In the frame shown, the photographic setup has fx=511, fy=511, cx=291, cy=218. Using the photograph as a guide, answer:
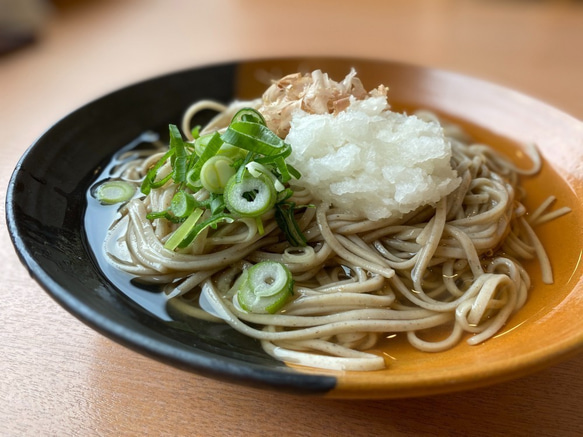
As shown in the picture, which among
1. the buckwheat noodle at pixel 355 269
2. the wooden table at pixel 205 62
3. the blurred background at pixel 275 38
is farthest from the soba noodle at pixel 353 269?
the blurred background at pixel 275 38

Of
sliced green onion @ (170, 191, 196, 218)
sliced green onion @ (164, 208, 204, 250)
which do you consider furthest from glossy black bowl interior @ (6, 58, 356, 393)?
sliced green onion @ (170, 191, 196, 218)

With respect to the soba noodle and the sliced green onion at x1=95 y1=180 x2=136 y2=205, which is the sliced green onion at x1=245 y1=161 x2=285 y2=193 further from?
the sliced green onion at x1=95 y1=180 x2=136 y2=205

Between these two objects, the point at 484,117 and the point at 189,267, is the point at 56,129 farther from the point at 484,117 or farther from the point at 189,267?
the point at 484,117

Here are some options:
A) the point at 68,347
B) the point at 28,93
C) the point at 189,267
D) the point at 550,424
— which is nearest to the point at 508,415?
the point at 550,424

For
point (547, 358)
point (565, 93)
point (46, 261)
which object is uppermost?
point (46, 261)

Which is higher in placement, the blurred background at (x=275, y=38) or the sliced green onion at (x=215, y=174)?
the sliced green onion at (x=215, y=174)

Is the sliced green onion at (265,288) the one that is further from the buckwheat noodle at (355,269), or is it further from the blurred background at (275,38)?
the blurred background at (275,38)

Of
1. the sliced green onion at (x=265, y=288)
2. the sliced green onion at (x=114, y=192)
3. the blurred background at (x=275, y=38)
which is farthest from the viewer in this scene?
the blurred background at (x=275, y=38)
